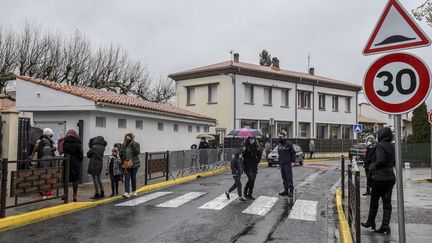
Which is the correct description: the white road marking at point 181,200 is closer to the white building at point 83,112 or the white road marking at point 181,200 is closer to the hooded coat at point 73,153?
the hooded coat at point 73,153

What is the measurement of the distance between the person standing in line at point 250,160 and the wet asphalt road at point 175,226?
24.7 inches

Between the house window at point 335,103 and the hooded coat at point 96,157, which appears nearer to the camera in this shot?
the hooded coat at point 96,157

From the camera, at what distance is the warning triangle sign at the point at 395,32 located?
450 cm

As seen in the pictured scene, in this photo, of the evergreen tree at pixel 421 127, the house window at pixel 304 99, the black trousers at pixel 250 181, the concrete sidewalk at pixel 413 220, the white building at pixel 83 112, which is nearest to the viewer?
the concrete sidewalk at pixel 413 220

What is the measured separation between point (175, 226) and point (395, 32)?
213 inches

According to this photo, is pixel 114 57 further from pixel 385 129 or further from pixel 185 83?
pixel 385 129

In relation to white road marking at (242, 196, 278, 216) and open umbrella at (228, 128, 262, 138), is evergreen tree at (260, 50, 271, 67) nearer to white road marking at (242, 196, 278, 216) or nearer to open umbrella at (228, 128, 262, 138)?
open umbrella at (228, 128, 262, 138)

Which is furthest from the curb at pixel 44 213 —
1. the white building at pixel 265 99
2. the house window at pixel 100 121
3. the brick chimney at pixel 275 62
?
the brick chimney at pixel 275 62

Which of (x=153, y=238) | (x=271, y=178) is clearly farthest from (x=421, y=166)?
(x=153, y=238)

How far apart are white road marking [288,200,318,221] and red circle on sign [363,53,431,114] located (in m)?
5.20

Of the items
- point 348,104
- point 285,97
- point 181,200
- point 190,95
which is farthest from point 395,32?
point 348,104

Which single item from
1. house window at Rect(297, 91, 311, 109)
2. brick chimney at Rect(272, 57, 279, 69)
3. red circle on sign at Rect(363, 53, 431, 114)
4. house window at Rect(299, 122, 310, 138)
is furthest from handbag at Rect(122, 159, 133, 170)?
brick chimney at Rect(272, 57, 279, 69)

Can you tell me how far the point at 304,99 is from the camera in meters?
42.2

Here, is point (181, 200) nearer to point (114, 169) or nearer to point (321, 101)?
point (114, 169)
